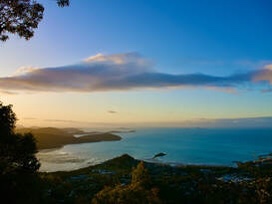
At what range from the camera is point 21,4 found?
20.1m

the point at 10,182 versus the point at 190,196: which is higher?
the point at 10,182

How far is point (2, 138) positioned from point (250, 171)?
136179 mm

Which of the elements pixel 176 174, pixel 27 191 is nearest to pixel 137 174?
pixel 27 191

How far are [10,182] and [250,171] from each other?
135m

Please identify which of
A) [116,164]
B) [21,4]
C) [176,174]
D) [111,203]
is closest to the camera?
[21,4]

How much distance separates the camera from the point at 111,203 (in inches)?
1551

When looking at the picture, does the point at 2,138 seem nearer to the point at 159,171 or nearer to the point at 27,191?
the point at 27,191

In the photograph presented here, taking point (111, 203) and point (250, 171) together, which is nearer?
point (111, 203)

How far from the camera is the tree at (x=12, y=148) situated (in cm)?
2302

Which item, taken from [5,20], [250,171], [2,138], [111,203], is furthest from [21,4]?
[250,171]

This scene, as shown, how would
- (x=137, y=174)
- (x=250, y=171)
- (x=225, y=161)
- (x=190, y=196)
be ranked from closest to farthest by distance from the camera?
(x=137, y=174), (x=190, y=196), (x=250, y=171), (x=225, y=161)

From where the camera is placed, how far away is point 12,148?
2323 centimetres

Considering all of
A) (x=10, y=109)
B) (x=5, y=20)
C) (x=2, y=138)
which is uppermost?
(x=5, y=20)

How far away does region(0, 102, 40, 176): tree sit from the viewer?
23016 mm
